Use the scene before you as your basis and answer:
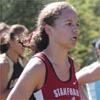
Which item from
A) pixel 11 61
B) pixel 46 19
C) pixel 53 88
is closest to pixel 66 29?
pixel 46 19

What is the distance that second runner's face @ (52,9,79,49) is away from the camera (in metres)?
3.69

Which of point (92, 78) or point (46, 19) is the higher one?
point (46, 19)

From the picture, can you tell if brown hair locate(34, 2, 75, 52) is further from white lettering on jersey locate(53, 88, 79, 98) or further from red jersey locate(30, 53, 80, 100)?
white lettering on jersey locate(53, 88, 79, 98)

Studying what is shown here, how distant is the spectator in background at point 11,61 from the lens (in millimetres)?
5500

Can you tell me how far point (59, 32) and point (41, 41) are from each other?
178mm

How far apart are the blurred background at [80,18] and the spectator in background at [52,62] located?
9271 millimetres

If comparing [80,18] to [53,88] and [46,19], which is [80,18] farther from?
[53,88]

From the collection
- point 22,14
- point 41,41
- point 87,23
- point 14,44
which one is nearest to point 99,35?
point 87,23

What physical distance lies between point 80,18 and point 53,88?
1908cm

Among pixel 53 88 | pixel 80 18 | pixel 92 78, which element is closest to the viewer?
pixel 53 88

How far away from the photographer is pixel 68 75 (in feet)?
12.6

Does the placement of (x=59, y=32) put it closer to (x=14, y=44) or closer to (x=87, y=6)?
(x=14, y=44)

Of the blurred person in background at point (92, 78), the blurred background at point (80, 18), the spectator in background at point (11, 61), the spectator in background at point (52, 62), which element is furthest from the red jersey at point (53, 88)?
the blurred background at point (80, 18)

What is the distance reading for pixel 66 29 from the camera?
12.2ft
